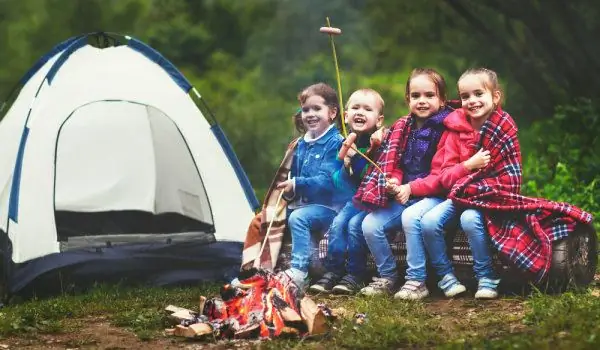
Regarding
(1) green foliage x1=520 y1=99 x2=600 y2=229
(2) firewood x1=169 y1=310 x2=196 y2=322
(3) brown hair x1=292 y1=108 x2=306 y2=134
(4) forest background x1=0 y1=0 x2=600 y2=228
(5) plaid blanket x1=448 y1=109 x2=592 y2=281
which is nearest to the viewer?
(2) firewood x1=169 y1=310 x2=196 y2=322

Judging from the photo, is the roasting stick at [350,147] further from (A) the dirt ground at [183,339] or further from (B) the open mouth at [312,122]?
(A) the dirt ground at [183,339]

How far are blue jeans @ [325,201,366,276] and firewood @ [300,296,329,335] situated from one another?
1.25m

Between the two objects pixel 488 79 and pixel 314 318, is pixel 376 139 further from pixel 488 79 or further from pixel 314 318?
pixel 314 318

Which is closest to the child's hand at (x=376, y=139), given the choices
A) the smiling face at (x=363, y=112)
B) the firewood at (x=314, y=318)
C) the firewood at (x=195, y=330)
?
the smiling face at (x=363, y=112)

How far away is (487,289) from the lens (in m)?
5.53

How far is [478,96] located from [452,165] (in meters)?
0.41

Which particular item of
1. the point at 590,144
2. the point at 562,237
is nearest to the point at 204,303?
the point at 562,237

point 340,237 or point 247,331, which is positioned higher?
point 340,237

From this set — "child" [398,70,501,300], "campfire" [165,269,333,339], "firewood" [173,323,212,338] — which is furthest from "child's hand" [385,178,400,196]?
"firewood" [173,323,212,338]

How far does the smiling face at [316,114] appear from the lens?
624cm

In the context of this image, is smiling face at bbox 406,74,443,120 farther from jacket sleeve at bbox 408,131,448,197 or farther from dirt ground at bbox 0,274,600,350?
dirt ground at bbox 0,274,600,350

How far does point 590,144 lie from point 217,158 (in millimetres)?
3993

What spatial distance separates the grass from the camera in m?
4.36

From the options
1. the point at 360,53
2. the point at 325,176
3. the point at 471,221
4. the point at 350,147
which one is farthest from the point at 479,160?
the point at 360,53
